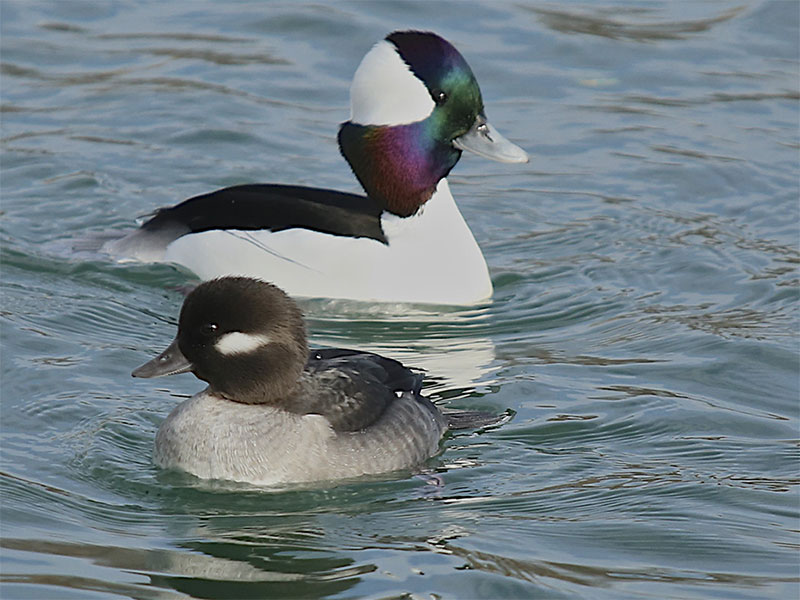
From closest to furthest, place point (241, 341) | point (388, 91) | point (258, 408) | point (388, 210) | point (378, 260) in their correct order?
point (241, 341) < point (258, 408) < point (388, 91) < point (378, 260) < point (388, 210)

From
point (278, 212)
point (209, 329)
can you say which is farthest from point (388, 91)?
point (209, 329)

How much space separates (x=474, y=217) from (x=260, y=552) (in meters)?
6.02

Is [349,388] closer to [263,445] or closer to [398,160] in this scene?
[263,445]

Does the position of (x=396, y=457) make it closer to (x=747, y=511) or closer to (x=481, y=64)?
(x=747, y=511)

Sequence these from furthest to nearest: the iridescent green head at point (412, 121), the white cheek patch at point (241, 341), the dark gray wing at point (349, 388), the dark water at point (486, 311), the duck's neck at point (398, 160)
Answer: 1. the duck's neck at point (398, 160)
2. the iridescent green head at point (412, 121)
3. the dark gray wing at point (349, 388)
4. the white cheek patch at point (241, 341)
5. the dark water at point (486, 311)

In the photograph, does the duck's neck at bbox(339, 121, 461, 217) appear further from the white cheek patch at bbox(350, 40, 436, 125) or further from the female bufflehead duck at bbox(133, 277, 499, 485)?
the female bufflehead duck at bbox(133, 277, 499, 485)

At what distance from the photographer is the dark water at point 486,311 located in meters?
7.05

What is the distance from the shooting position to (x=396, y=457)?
25.8 ft

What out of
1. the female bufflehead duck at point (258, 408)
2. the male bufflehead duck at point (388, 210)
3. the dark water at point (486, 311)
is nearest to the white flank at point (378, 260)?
the male bufflehead duck at point (388, 210)

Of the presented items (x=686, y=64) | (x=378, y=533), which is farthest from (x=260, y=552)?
(x=686, y=64)

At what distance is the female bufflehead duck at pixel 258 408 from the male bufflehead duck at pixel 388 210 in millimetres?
2702

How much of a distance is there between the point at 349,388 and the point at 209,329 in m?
0.84

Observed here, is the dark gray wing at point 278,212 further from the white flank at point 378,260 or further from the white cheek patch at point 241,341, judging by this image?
the white cheek patch at point 241,341

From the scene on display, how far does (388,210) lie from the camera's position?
10719 mm
